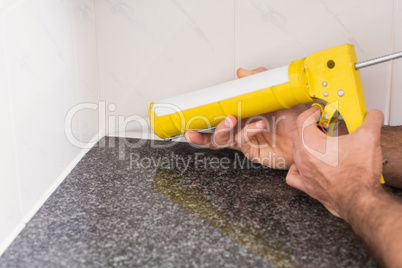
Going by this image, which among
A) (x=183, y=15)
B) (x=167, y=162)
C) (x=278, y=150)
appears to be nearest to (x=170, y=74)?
(x=183, y=15)

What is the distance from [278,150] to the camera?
108 centimetres

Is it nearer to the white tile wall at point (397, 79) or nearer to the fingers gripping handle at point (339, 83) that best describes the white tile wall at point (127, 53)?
the white tile wall at point (397, 79)

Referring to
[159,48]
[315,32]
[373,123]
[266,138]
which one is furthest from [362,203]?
[159,48]

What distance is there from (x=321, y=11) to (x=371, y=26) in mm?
137

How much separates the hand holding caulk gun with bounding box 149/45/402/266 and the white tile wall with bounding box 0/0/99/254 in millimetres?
255

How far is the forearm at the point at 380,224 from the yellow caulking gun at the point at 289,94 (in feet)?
0.64

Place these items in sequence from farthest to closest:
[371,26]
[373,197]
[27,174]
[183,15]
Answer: [183,15] → [371,26] → [27,174] → [373,197]

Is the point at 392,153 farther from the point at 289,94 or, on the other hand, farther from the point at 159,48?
the point at 159,48

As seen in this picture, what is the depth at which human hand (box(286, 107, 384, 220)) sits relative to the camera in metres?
0.74

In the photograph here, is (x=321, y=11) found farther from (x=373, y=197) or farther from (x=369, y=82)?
(x=373, y=197)

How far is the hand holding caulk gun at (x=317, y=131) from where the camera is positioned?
2.31 ft

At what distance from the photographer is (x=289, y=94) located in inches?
34.7

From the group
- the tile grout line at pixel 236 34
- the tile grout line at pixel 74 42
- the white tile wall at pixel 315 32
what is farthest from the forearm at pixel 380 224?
the tile grout line at pixel 74 42

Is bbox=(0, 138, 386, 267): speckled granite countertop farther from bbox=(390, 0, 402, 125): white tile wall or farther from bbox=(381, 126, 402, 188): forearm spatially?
bbox=(390, 0, 402, 125): white tile wall
